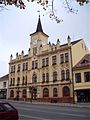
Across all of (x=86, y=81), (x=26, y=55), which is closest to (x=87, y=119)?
(x=86, y=81)

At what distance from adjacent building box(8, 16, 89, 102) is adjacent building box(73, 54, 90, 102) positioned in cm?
106

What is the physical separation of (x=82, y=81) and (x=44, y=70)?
11.4 meters

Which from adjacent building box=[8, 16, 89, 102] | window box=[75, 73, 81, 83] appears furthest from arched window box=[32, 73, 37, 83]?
window box=[75, 73, 81, 83]

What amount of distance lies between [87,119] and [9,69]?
48.4 metres

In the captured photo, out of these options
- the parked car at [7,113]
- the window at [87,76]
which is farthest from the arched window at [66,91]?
the parked car at [7,113]

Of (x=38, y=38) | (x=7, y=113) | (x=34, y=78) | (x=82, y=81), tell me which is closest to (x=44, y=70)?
(x=34, y=78)

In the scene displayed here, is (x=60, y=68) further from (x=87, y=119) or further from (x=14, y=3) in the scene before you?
(x=14, y=3)

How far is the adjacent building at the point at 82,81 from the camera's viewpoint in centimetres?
4062

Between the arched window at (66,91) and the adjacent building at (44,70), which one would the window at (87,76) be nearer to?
the adjacent building at (44,70)

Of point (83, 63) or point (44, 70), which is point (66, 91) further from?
point (44, 70)

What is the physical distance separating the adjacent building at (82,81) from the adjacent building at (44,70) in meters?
1.06

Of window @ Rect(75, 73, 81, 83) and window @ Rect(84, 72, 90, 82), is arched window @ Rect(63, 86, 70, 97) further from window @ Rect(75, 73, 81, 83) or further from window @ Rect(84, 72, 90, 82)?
window @ Rect(84, 72, 90, 82)

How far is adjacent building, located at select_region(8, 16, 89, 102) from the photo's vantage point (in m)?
45.2

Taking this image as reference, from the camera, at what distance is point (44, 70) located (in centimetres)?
5028
